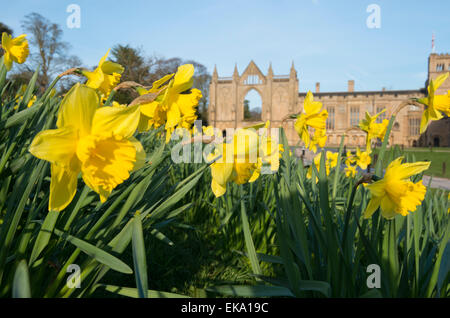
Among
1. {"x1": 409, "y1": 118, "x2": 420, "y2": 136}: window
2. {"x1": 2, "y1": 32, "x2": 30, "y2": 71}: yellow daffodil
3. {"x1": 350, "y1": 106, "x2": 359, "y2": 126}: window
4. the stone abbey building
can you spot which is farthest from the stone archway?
{"x1": 2, "y1": 32, "x2": 30, "y2": 71}: yellow daffodil

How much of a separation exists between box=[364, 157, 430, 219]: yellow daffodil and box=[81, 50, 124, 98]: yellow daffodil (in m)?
0.76

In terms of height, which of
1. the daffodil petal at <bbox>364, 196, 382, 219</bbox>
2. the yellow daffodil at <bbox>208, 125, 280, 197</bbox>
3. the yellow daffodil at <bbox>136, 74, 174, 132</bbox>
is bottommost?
the daffodil petal at <bbox>364, 196, 382, 219</bbox>

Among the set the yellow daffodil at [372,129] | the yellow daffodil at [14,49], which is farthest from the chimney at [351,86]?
the yellow daffodil at [14,49]

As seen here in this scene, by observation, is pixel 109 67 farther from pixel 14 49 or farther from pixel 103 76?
pixel 14 49

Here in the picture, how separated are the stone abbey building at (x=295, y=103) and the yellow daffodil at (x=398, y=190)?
84.8 ft

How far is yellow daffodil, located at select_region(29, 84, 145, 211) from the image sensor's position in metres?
0.42

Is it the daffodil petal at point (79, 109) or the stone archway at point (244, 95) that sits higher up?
the stone archway at point (244, 95)

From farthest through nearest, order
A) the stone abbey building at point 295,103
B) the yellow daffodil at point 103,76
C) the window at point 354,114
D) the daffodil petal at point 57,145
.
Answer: the window at point 354,114
the stone abbey building at point 295,103
the yellow daffodil at point 103,76
the daffodil petal at point 57,145

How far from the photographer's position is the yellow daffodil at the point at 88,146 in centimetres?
42

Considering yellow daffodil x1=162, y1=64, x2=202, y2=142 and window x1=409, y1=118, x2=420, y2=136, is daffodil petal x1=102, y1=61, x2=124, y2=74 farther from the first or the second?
window x1=409, y1=118, x2=420, y2=136

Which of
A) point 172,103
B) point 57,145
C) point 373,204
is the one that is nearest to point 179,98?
point 172,103

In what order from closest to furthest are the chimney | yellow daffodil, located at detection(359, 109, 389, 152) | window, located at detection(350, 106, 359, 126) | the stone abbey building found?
yellow daffodil, located at detection(359, 109, 389, 152), the stone abbey building, window, located at detection(350, 106, 359, 126), the chimney

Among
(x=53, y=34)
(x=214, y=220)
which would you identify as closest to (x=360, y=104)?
(x=53, y=34)

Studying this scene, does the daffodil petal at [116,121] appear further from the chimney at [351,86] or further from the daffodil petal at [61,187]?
the chimney at [351,86]
